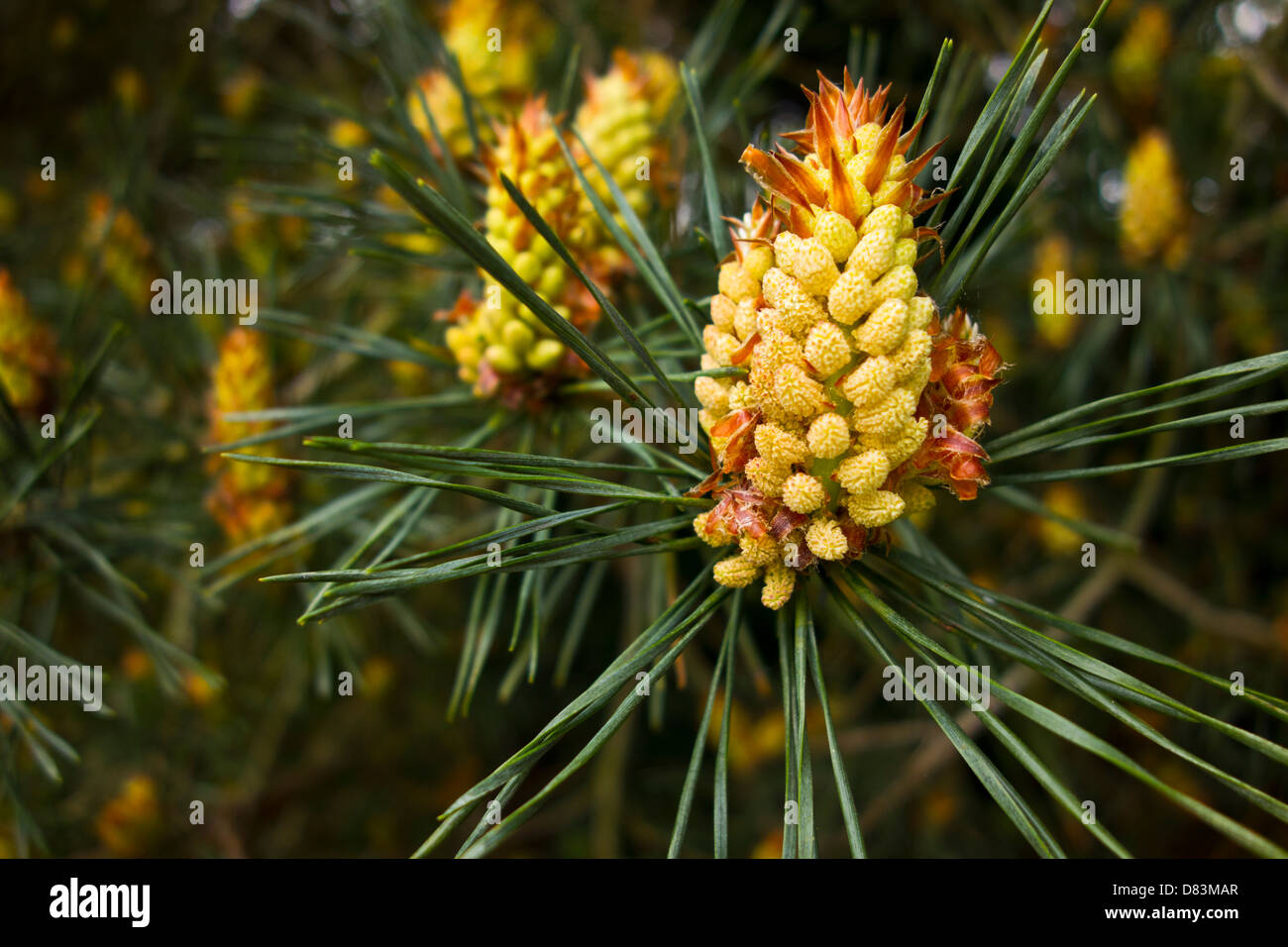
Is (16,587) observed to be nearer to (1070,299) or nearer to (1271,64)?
(1070,299)

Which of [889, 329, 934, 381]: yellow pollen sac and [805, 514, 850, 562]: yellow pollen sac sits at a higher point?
[889, 329, 934, 381]: yellow pollen sac

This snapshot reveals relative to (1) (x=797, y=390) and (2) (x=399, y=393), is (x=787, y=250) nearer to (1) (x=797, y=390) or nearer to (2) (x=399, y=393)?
(1) (x=797, y=390)

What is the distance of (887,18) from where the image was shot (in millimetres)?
1169

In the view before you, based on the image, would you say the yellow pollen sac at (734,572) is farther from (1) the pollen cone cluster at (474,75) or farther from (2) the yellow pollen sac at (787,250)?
(1) the pollen cone cluster at (474,75)

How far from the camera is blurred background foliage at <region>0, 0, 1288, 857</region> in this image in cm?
82

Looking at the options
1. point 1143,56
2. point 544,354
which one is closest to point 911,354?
point 544,354
